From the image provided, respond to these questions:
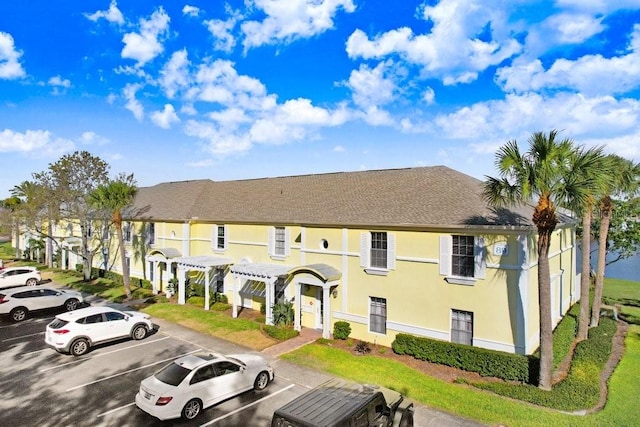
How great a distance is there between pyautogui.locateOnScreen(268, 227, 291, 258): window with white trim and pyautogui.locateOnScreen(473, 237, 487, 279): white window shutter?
36.1 feet

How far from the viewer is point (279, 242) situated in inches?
938

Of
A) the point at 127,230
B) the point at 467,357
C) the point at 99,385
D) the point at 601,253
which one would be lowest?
the point at 99,385

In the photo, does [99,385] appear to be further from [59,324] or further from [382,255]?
[382,255]

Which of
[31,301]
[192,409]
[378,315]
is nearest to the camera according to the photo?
[192,409]

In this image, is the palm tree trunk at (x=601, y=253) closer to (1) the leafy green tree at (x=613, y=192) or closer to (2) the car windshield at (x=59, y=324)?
(1) the leafy green tree at (x=613, y=192)

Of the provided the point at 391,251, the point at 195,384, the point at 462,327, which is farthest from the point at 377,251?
the point at 195,384

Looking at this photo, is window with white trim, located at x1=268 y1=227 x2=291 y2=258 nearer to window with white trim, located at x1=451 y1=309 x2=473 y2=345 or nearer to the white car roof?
the white car roof

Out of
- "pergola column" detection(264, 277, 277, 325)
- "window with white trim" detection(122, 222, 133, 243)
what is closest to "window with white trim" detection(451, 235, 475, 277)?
"pergola column" detection(264, 277, 277, 325)

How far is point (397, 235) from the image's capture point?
1842 cm

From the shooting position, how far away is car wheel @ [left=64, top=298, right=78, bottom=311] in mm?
23219

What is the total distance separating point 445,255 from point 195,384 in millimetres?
11365

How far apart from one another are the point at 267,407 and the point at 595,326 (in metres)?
20.0

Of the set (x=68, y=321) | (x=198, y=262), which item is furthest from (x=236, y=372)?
(x=198, y=262)

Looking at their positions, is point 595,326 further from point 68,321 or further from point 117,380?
point 68,321
